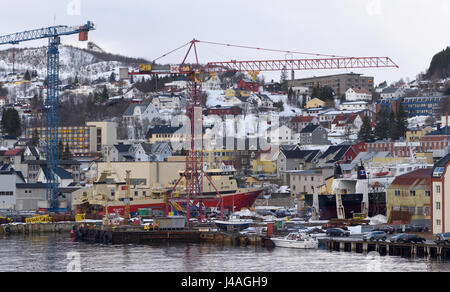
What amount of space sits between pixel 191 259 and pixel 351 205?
15.1 m

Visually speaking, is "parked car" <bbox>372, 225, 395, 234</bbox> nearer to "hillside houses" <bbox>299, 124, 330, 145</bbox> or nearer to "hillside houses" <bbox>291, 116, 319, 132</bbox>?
"hillside houses" <bbox>299, 124, 330, 145</bbox>

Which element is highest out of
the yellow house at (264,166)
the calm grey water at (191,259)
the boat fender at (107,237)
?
the yellow house at (264,166)

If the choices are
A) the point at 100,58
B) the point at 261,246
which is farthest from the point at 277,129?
the point at 100,58

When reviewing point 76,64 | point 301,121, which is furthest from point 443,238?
point 76,64

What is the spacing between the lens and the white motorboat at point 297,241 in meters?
38.6

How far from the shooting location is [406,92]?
12169cm

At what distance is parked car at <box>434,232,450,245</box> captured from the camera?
115 feet

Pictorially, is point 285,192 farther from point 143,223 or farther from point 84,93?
point 84,93

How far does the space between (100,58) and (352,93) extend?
8379 centimetres

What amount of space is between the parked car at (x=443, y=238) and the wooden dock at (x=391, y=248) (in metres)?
0.59

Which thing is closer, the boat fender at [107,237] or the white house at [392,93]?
the boat fender at [107,237]

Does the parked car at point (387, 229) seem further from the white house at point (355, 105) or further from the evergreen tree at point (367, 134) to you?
the white house at point (355, 105)

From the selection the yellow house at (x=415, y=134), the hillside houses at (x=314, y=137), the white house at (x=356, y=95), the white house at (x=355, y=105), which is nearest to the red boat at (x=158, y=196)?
the yellow house at (x=415, y=134)

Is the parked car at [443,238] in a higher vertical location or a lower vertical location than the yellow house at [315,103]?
lower
